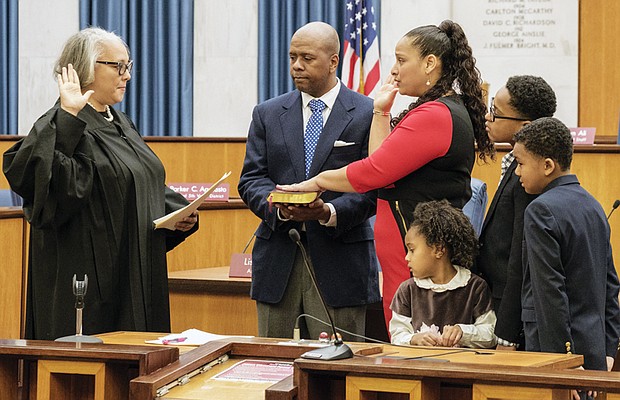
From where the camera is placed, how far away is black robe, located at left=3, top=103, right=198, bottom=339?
326cm

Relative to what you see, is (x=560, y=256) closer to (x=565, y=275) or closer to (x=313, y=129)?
(x=565, y=275)

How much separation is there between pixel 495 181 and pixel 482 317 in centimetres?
288

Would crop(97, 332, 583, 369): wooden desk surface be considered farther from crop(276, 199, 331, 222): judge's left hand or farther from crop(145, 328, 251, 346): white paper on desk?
crop(276, 199, 331, 222): judge's left hand

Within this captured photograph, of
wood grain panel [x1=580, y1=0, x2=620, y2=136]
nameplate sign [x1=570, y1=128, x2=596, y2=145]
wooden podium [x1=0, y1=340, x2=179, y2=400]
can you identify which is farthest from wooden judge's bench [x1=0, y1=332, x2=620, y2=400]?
wood grain panel [x1=580, y1=0, x2=620, y2=136]

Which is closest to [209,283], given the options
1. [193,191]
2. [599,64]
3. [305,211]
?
[193,191]

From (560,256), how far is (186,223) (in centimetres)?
143

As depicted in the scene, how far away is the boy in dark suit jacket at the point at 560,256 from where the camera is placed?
2783 mm

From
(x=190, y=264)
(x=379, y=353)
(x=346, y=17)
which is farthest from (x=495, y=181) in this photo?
(x=379, y=353)

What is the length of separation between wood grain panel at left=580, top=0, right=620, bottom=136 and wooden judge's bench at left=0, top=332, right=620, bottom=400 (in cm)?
593

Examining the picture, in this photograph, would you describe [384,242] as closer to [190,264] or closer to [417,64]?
[417,64]

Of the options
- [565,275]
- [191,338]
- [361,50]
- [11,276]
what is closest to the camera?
[191,338]

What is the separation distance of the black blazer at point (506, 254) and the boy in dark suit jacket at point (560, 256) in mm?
68

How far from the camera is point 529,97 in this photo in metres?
3.24

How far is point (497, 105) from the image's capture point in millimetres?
3299
